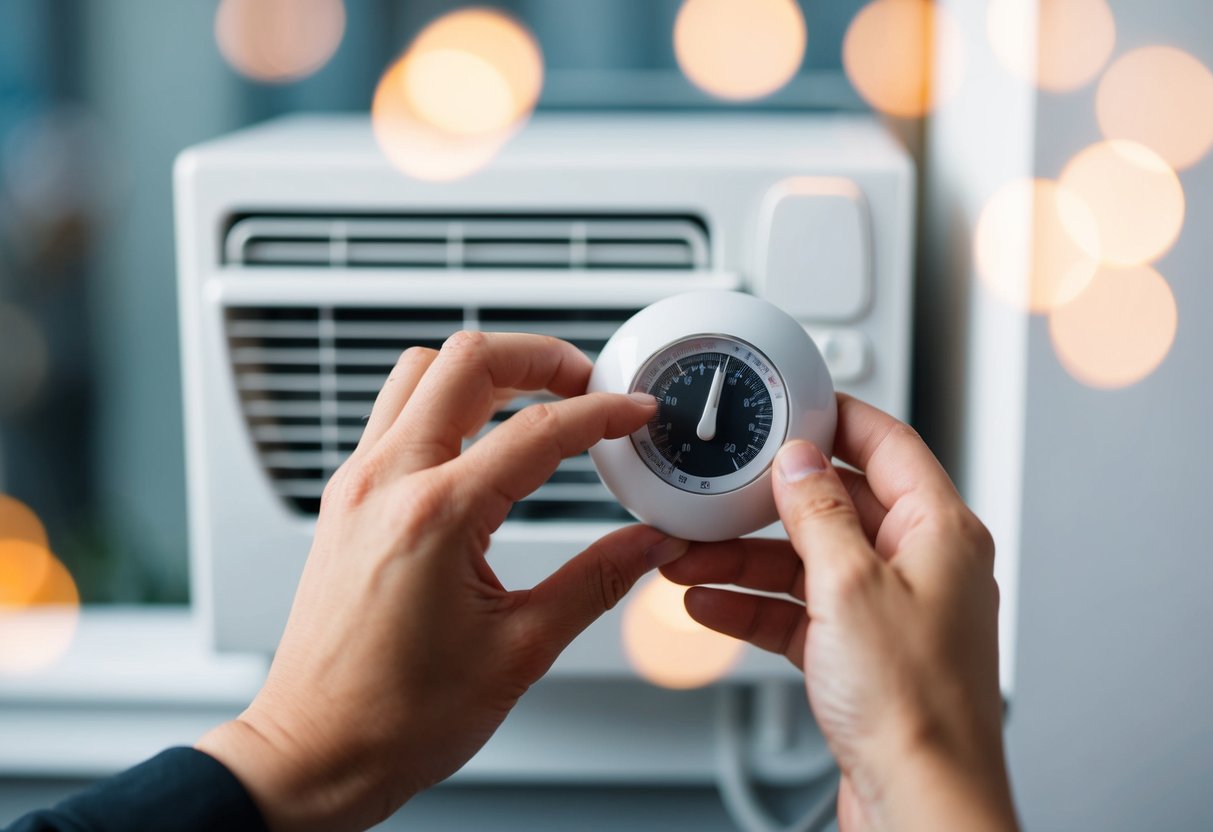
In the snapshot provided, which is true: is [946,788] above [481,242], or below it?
below

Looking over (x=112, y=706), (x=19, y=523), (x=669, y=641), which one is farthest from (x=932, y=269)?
(x=19, y=523)

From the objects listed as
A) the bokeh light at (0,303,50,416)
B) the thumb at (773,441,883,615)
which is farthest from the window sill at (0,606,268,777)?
the thumb at (773,441,883,615)

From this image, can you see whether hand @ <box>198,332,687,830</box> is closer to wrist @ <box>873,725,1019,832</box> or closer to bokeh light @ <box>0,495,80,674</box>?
wrist @ <box>873,725,1019,832</box>

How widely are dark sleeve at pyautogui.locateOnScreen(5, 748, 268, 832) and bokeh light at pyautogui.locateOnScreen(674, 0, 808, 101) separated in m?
0.80

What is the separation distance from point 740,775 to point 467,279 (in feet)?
1.63

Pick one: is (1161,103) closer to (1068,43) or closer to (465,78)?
(1068,43)

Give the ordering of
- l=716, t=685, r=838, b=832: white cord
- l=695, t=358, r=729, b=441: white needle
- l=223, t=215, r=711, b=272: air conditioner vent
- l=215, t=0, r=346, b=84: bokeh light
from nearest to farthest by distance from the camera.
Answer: l=695, t=358, r=729, b=441: white needle, l=223, t=215, r=711, b=272: air conditioner vent, l=716, t=685, r=838, b=832: white cord, l=215, t=0, r=346, b=84: bokeh light

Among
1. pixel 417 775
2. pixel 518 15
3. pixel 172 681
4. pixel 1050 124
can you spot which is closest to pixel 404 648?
pixel 417 775

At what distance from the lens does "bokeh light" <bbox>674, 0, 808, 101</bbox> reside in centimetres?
102

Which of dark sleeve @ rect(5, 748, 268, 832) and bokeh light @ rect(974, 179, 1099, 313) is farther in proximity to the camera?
bokeh light @ rect(974, 179, 1099, 313)

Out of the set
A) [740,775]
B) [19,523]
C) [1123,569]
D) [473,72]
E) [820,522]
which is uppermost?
[473,72]

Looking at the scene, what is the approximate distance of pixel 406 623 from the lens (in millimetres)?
461

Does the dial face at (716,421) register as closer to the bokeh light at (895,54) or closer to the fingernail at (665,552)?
the fingernail at (665,552)

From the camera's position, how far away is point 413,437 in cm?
48
